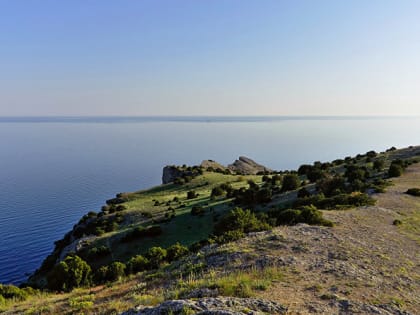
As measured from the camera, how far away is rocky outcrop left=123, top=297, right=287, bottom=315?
7.58 metres

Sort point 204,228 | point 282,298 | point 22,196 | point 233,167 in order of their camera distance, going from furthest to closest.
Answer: point 233,167, point 22,196, point 204,228, point 282,298

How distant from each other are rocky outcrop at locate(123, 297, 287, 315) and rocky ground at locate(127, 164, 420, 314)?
0.03 m

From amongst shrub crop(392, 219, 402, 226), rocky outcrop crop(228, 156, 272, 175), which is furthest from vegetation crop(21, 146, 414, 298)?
rocky outcrop crop(228, 156, 272, 175)

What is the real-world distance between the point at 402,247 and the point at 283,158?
138 meters

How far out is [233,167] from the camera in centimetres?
10456

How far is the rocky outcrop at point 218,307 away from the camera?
24.9 feet

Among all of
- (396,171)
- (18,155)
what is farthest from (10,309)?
(18,155)

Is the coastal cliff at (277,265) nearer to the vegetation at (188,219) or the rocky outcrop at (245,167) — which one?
the vegetation at (188,219)

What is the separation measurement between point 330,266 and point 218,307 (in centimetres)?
723

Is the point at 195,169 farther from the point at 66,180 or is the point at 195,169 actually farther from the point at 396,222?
the point at 396,222

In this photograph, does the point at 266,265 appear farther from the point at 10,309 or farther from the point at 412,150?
the point at 412,150

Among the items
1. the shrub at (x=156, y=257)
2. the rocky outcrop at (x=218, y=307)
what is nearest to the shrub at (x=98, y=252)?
the shrub at (x=156, y=257)

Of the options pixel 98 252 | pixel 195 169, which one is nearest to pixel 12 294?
pixel 98 252

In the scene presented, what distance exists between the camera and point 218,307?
7.90m
